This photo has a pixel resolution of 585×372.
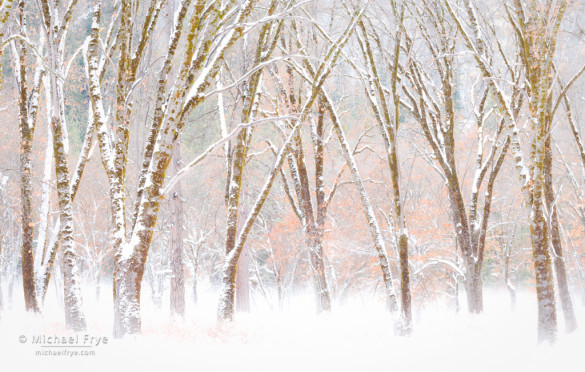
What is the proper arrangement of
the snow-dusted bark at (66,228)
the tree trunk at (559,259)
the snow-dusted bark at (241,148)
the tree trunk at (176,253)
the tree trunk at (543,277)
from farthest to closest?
the tree trunk at (176,253)
the tree trunk at (559,259)
the snow-dusted bark at (241,148)
the tree trunk at (543,277)
the snow-dusted bark at (66,228)

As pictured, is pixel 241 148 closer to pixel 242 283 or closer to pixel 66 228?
pixel 66 228

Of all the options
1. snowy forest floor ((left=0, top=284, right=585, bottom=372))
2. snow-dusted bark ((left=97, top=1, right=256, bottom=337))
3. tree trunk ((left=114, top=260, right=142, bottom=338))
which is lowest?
snowy forest floor ((left=0, top=284, right=585, bottom=372))

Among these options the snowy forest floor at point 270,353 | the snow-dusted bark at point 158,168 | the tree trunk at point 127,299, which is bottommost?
the snowy forest floor at point 270,353

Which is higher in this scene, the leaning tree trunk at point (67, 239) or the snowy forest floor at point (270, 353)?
the leaning tree trunk at point (67, 239)

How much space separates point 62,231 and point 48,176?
3465 millimetres

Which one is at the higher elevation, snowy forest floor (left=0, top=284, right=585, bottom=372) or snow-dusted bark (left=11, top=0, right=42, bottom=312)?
snow-dusted bark (left=11, top=0, right=42, bottom=312)

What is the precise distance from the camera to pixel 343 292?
2164cm

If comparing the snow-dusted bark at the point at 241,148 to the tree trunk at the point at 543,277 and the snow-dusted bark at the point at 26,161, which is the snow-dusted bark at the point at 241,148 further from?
the tree trunk at the point at 543,277

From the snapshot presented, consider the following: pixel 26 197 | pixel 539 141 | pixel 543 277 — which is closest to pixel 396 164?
pixel 539 141

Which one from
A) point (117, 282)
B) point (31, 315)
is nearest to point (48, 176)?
point (31, 315)

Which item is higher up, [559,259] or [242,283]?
[559,259]

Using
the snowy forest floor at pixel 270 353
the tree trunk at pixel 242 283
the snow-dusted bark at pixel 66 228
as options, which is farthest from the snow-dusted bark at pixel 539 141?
the tree trunk at pixel 242 283

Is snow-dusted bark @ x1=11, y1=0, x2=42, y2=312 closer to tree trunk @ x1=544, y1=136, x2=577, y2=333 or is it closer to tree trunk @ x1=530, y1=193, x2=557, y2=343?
tree trunk @ x1=530, y1=193, x2=557, y2=343

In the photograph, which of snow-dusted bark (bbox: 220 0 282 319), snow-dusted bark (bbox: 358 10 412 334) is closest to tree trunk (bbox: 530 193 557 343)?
snow-dusted bark (bbox: 358 10 412 334)
